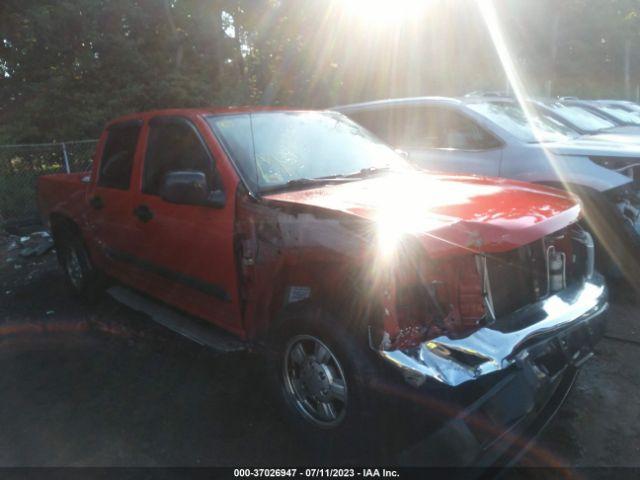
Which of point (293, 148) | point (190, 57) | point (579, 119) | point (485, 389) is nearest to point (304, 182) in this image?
point (293, 148)

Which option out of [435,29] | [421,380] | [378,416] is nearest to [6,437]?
[378,416]

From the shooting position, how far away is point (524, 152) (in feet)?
17.7

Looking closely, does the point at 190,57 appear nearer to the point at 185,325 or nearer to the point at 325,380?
the point at 185,325

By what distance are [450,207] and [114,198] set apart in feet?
9.30

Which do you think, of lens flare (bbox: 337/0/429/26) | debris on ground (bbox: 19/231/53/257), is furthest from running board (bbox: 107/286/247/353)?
lens flare (bbox: 337/0/429/26)

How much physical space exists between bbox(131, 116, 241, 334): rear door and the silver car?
316 centimetres

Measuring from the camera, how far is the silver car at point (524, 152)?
4.59m

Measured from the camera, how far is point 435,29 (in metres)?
22.6

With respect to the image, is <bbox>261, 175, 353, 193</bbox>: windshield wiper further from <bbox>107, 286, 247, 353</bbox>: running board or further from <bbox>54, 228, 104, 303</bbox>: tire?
<bbox>54, 228, 104, 303</bbox>: tire

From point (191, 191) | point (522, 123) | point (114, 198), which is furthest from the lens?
point (522, 123)

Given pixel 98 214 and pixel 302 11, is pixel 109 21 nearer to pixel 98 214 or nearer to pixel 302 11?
pixel 302 11

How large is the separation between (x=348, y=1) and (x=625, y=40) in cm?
2667

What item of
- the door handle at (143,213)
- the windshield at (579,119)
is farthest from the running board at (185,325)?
the windshield at (579,119)

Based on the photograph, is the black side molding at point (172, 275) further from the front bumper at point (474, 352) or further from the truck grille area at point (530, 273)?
the truck grille area at point (530, 273)
